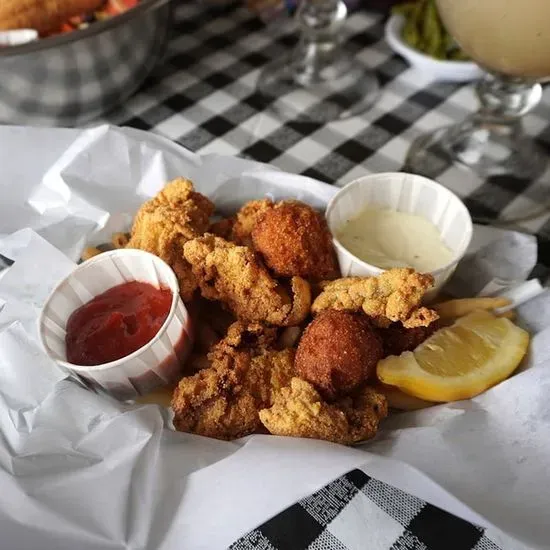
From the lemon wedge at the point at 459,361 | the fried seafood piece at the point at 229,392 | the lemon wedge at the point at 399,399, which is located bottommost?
the lemon wedge at the point at 399,399

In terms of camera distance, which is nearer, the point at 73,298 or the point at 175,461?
the point at 175,461

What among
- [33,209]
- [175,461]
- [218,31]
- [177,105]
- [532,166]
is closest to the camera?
[175,461]

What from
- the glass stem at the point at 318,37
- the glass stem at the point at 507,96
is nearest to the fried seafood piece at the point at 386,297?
the glass stem at the point at 507,96

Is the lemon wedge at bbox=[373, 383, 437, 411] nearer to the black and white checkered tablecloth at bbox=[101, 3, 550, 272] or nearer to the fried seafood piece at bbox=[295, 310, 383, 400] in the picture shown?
the fried seafood piece at bbox=[295, 310, 383, 400]

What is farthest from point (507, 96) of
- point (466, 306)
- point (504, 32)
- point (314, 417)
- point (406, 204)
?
point (314, 417)

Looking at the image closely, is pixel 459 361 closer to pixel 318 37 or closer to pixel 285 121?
pixel 285 121

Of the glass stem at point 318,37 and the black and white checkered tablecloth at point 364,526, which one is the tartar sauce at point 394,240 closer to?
the black and white checkered tablecloth at point 364,526

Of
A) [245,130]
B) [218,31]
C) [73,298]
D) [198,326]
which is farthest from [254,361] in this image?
[218,31]

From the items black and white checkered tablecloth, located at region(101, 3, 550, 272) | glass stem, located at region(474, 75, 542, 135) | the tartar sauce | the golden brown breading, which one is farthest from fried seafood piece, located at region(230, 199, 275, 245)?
glass stem, located at region(474, 75, 542, 135)

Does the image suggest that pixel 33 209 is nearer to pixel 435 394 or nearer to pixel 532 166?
pixel 435 394
